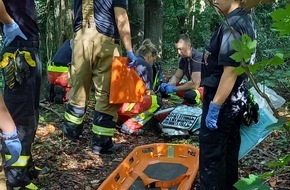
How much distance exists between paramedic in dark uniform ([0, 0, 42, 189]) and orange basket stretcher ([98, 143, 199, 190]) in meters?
0.71

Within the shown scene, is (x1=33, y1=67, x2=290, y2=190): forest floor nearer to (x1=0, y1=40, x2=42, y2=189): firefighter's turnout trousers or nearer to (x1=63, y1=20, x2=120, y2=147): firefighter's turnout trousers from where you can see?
(x1=63, y1=20, x2=120, y2=147): firefighter's turnout trousers

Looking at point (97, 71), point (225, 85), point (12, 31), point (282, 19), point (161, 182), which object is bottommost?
point (161, 182)

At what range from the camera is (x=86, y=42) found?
174 inches

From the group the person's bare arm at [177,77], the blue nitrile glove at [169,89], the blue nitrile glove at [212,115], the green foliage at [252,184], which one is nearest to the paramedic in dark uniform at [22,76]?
the blue nitrile glove at [212,115]

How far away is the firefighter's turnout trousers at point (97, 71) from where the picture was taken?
443 cm

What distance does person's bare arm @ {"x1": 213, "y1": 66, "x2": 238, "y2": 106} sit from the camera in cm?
274

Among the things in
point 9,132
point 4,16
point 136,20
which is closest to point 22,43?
point 4,16

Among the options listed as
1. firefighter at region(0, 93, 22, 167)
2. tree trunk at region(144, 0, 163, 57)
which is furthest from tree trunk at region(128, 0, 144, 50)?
firefighter at region(0, 93, 22, 167)

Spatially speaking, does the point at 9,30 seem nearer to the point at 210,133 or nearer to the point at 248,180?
the point at 210,133

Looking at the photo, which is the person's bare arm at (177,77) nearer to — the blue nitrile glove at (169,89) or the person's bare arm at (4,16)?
the blue nitrile glove at (169,89)

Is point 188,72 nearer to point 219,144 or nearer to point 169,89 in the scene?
point 169,89

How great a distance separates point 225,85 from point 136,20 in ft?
26.8

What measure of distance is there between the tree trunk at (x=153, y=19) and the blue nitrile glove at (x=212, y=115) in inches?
297

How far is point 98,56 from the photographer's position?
176 inches
